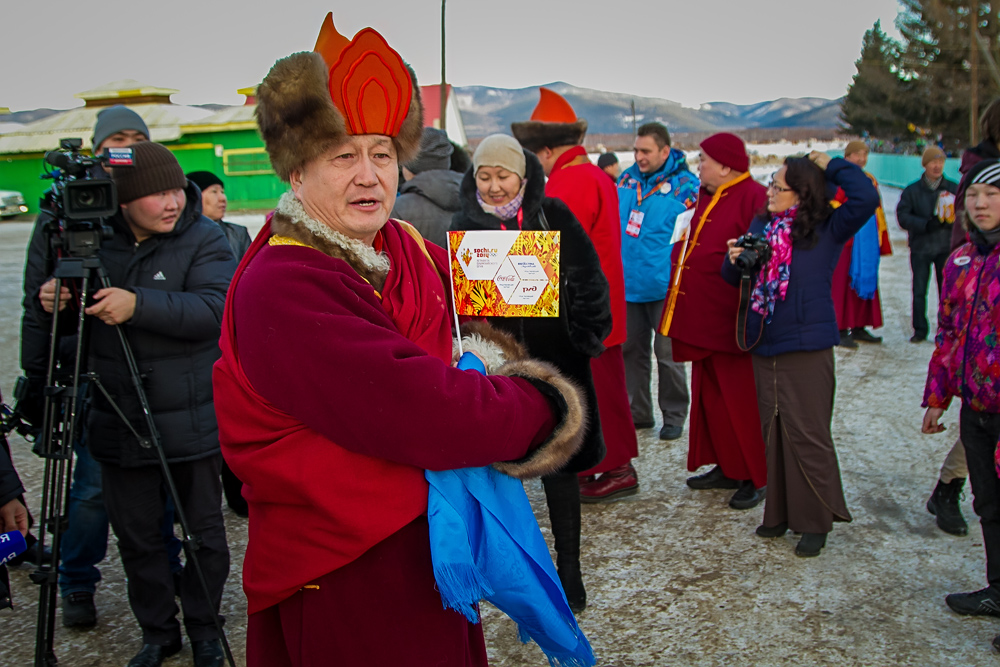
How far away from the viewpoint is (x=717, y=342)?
15.1 feet

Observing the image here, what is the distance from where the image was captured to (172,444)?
10.2ft

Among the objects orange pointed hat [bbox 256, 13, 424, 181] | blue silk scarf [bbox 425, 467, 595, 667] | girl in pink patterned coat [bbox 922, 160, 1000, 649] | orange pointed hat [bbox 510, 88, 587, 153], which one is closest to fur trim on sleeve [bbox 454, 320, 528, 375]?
blue silk scarf [bbox 425, 467, 595, 667]

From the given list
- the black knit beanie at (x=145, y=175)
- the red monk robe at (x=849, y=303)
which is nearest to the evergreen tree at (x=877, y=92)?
the red monk robe at (x=849, y=303)

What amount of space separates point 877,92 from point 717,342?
53416 millimetres

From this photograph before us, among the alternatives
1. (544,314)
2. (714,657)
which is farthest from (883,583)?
(544,314)

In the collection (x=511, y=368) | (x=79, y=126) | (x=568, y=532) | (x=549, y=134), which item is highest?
(x=79, y=126)

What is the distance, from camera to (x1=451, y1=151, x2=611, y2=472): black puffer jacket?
11.5 ft

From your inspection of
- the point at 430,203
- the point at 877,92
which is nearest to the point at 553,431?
the point at 430,203

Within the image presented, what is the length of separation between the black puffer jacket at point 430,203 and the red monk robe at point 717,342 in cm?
157

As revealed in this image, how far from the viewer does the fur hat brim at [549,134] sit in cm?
498

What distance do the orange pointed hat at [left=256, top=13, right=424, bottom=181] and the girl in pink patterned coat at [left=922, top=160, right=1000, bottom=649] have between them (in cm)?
276

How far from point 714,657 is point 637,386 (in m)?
3.05

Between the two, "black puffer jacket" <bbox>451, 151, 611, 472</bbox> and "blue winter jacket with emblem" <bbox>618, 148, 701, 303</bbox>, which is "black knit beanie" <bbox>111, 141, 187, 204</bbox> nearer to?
"black puffer jacket" <bbox>451, 151, 611, 472</bbox>

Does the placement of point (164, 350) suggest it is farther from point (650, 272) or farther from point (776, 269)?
point (650, 272)
